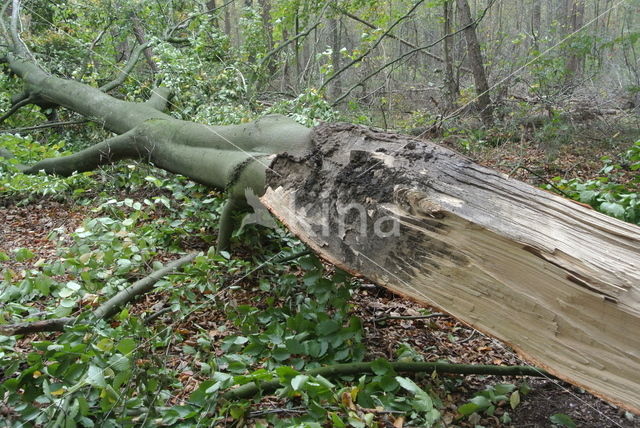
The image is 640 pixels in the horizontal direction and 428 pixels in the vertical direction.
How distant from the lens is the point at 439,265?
72.2 inches

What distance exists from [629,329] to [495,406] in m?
1.05

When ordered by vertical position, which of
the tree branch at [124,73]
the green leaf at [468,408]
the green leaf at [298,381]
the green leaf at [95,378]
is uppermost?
the tree branch at [124,73]

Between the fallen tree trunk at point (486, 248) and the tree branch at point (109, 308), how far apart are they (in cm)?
100

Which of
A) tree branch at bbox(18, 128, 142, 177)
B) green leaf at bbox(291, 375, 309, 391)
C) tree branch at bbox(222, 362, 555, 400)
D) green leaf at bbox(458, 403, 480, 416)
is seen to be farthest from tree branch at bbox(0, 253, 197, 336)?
tree branch at bbox(18, 128, 142, 177)

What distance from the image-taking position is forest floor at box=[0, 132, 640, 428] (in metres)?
2.22

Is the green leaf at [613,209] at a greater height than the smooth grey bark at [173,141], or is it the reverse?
the smooth grey bark at [173,141]

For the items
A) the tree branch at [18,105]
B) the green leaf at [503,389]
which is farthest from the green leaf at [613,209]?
the tree branch at [18,105]

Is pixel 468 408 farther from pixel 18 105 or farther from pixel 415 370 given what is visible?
pixel 18 105

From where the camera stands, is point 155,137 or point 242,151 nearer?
point 242,151

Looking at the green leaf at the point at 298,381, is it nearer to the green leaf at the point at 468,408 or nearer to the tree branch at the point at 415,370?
the tree branch at the point at 415,370

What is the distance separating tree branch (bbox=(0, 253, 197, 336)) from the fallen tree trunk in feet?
3.28

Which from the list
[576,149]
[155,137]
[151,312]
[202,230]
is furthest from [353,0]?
[151,312]

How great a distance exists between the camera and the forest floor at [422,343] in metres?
2.22

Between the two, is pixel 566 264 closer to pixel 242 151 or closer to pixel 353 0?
pixel 242 151
